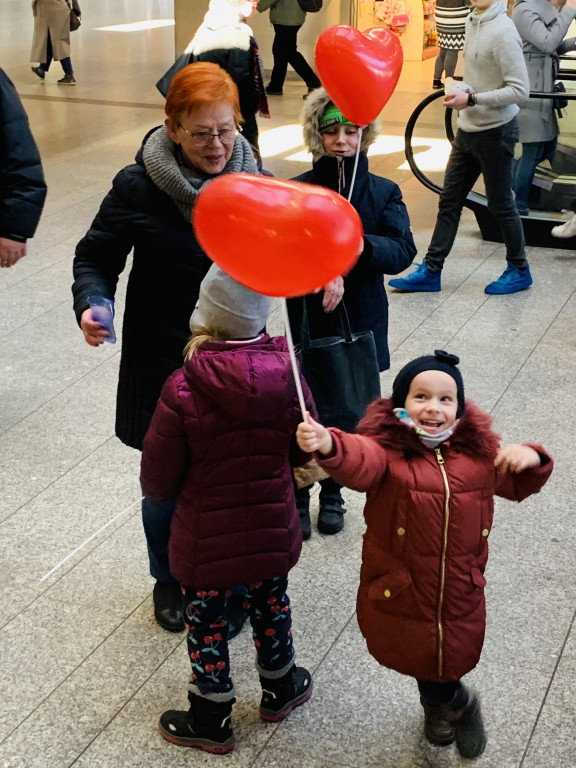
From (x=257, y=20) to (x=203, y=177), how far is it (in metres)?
13.0

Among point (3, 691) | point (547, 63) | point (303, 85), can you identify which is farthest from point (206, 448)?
point (303, 85)

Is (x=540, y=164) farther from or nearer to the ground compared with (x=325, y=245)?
nearer to the ground

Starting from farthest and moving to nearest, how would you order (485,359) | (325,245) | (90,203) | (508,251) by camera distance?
1. (90,203)
2. (508,251)
3. (485,359)
4. (325,245)

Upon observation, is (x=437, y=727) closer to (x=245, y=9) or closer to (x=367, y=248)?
(x=367, y=248)

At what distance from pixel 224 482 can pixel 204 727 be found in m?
0.71

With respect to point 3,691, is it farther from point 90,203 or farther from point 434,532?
point 90,203

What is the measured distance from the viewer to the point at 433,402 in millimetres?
2385

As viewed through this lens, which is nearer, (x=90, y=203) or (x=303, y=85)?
(x=90, y=203)

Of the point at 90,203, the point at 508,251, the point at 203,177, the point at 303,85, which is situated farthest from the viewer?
the point at 303,85

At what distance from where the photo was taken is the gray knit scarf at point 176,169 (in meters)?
2.75

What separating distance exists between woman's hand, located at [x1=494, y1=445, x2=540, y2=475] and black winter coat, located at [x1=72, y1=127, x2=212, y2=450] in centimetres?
103

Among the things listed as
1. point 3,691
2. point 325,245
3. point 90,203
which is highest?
point 325,245

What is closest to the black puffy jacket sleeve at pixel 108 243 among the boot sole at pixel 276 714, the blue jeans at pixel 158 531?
the blue jeans at pixel 158 531

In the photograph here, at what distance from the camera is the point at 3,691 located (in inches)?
116
